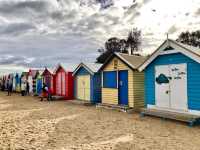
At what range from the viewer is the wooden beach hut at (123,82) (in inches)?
659

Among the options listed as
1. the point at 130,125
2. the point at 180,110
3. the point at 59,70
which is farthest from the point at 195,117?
the point at 59,70

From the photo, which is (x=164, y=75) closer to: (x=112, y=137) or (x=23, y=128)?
(x=112, y=137)

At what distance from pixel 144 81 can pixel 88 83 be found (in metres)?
6.67

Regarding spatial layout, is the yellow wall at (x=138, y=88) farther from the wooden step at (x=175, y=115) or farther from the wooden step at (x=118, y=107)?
the wooden step at (x=175, y=115)

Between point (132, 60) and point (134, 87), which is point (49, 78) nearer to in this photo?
point (132, 60)

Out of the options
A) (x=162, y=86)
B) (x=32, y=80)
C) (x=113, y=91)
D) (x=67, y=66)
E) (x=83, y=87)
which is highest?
(x=67, y=66)

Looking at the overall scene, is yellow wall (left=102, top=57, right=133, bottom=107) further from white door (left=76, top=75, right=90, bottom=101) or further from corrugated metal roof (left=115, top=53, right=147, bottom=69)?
white door (left=76, top=75, right=90, bottom=101)

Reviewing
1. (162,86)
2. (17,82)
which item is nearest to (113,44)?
(17,82)

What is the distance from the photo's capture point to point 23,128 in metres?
11.1

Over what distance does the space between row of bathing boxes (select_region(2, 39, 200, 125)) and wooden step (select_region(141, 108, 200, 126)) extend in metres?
0.25

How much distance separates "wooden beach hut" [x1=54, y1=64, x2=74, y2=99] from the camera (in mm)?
25000

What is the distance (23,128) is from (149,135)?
18.0ft

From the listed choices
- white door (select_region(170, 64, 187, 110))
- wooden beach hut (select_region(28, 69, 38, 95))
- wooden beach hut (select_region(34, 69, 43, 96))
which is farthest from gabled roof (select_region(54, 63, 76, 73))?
white door (select_region(170, 64, 187, 110))

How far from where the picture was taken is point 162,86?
13.6m
